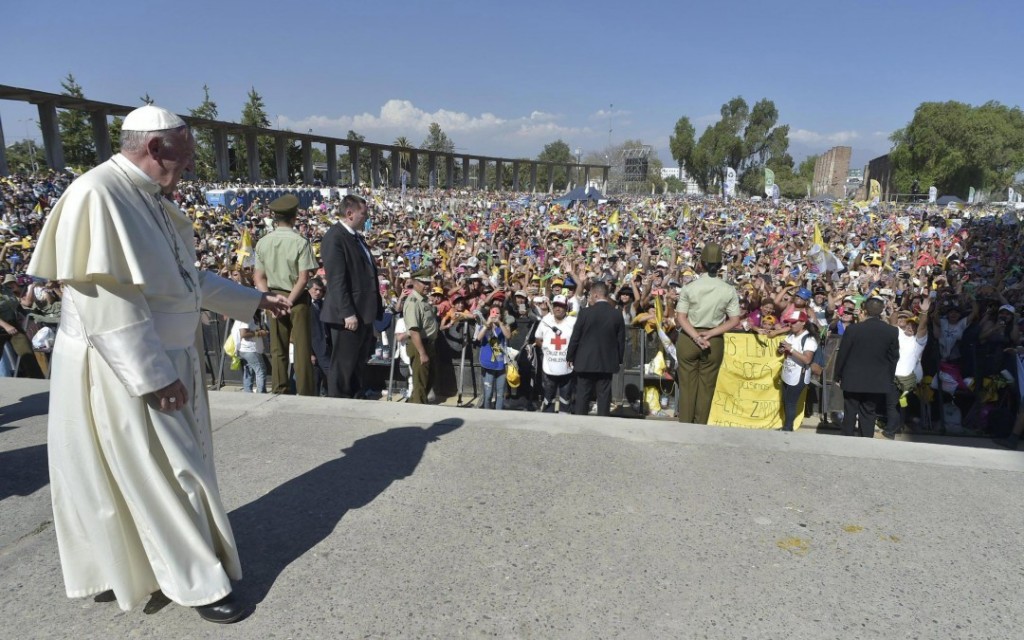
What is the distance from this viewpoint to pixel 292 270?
474 centimetres

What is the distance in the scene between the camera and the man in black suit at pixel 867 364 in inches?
211

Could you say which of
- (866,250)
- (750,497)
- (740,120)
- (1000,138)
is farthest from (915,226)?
(740,120)

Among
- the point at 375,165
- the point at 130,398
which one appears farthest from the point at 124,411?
the point at 375,165

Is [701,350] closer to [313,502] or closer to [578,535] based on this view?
[578,535]

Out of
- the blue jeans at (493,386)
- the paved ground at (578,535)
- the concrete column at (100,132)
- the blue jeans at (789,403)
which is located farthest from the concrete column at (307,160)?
the paved ground at (578,535)

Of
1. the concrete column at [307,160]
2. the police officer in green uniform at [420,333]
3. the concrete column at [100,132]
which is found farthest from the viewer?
the concrete column at [307,160]

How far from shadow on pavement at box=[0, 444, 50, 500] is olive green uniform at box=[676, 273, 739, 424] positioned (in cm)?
440

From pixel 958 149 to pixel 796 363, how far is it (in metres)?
69.3

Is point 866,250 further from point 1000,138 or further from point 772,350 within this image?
point 1000,138

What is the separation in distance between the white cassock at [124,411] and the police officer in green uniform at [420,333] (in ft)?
14.1

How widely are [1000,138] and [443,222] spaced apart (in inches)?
2531

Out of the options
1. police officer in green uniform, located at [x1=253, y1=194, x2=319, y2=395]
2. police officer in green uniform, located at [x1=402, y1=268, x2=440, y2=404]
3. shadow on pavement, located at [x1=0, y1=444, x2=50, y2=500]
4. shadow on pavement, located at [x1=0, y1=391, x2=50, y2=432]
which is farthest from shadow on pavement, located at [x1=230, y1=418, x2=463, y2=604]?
police officer in green uniform, located at [x1=402, y1=268, x2=440, y2=404]

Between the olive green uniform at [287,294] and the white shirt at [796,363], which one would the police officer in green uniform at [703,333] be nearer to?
the white shirt at [796,363]

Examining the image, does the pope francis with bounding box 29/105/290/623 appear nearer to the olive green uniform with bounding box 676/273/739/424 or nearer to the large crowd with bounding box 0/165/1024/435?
the olive green uniform with bounding box 676/273/739/424
